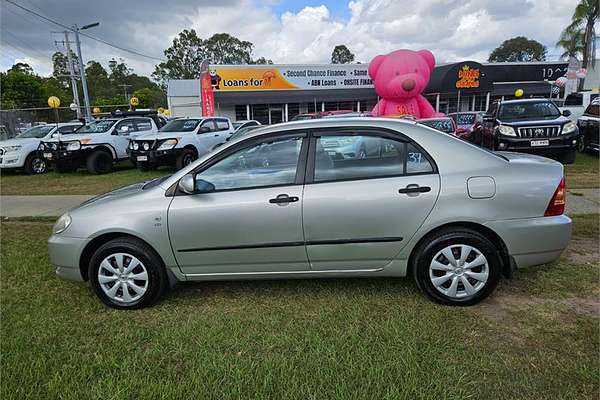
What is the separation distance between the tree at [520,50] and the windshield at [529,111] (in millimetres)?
72010

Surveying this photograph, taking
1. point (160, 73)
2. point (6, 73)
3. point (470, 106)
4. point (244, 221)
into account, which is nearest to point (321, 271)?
point (244, 221)

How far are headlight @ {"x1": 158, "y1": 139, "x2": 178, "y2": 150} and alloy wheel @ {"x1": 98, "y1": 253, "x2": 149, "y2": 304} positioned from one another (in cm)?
820

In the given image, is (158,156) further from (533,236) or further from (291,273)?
(533,236)

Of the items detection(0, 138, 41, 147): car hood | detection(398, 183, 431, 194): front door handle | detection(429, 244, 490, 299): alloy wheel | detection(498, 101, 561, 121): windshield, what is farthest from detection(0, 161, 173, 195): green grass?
detection(498, 101, 561, 121): windshield

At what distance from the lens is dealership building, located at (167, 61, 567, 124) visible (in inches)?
1117

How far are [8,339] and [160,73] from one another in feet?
251

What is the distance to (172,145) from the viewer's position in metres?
11.1

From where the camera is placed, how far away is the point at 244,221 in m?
3.16

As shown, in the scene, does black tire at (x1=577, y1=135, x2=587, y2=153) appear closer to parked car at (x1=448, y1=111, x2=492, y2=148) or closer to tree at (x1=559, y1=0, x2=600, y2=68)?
parked car at (x1=448, y1=111, x2=492, y2=148)

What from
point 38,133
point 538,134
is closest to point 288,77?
point 38,133

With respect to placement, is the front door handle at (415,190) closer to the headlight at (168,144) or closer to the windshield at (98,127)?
the headlight at (168,144)

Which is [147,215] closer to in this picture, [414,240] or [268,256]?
[268,256]

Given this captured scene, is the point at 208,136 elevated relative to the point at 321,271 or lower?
elevated

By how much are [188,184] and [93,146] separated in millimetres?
10217
